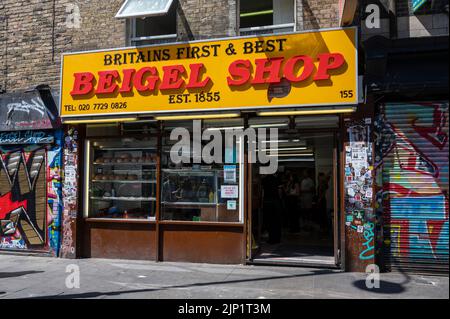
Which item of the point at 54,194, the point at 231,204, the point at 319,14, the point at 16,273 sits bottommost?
the point at 16,273

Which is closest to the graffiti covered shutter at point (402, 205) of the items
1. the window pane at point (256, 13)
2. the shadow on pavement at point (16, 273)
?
the window pane at point (256, 13)

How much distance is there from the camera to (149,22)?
893cm

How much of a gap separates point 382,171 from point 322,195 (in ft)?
15.3

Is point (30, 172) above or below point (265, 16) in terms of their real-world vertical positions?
below

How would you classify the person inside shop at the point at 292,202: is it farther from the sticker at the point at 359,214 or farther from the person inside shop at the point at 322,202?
the sticker at the point at 359,214

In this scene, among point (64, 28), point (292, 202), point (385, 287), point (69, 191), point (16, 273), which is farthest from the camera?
point (292, 202)

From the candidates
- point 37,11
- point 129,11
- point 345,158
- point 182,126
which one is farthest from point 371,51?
point 37,11

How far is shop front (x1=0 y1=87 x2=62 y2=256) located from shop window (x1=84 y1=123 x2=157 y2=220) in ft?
2.32

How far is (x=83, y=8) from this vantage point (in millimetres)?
8977

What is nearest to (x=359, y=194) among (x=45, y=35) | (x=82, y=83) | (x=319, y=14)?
(x=319, y=14)

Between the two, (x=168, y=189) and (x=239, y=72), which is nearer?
(x=239, y=72)

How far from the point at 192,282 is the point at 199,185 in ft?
7.53

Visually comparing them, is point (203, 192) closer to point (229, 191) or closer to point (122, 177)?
point (229, 191)

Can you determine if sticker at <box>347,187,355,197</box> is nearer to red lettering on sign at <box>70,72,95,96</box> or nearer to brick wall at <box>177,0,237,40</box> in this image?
brick wall at <box>177,0,237,40</box>
